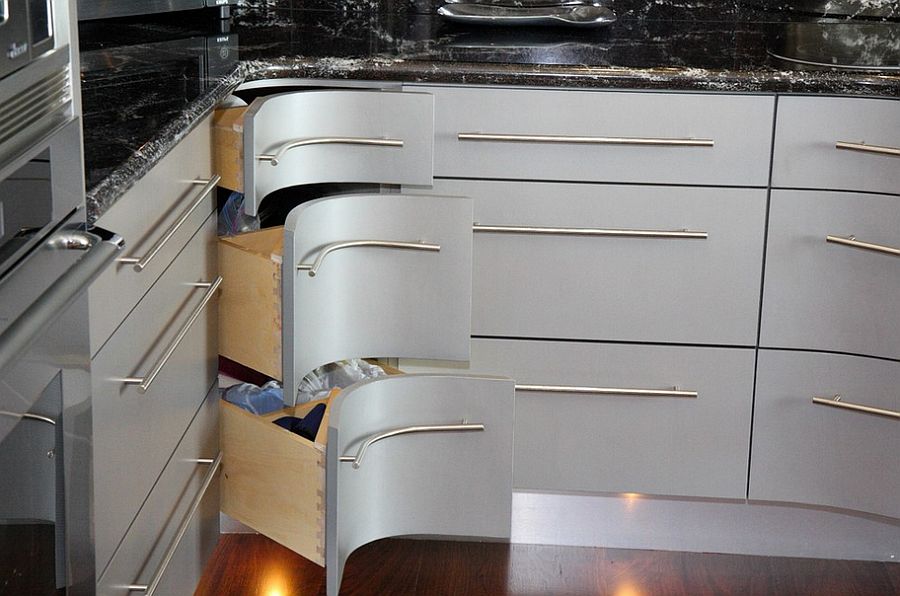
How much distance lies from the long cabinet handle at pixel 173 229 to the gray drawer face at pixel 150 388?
0.05 meters

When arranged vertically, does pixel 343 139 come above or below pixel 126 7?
below

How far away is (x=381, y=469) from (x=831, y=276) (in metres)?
0.83

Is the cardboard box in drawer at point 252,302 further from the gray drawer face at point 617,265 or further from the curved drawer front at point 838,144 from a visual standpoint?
the curved drawer front at point 838,144

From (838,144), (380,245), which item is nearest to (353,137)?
(380,245)

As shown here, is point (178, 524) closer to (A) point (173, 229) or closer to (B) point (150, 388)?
(B) point (150, 388)

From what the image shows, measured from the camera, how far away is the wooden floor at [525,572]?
A: 2.14 m

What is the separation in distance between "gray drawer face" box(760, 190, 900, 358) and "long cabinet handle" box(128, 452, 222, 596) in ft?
3.13

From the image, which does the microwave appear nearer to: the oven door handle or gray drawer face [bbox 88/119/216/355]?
gray drawer face [bbox 88/119/216/355]

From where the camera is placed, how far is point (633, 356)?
2119 mm

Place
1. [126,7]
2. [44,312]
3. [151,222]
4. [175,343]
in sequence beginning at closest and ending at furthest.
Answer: [44,312], [151,222], [175,343], [126,7]

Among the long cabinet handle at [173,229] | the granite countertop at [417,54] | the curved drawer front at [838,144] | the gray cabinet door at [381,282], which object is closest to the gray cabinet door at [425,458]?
the gray cabinet door at [381,282]

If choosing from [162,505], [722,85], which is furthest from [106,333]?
[722,85]

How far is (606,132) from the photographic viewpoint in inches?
79.4

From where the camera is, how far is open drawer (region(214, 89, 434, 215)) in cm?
192
